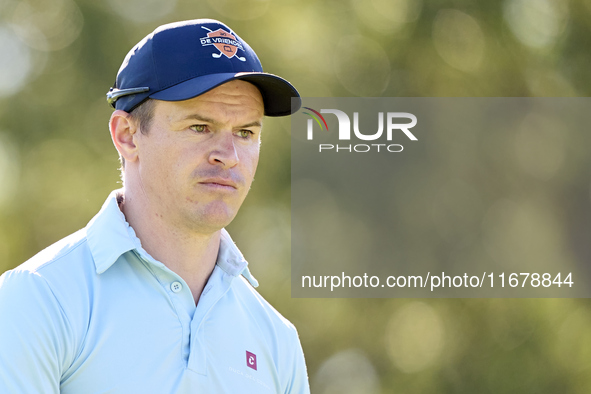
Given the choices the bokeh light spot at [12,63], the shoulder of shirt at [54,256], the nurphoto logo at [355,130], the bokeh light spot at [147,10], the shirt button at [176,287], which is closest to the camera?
the shoulder of shirt at [54,256]

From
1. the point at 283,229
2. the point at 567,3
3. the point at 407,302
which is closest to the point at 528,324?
the point at 407,302

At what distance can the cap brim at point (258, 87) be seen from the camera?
1896mm

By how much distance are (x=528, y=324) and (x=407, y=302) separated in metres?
1.36

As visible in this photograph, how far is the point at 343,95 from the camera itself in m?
7.95

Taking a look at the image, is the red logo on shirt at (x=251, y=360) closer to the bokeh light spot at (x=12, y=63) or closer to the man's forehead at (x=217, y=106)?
the man's forehead at (x=217, y=106)

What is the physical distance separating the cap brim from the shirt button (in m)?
0.50

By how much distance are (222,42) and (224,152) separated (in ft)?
1.09

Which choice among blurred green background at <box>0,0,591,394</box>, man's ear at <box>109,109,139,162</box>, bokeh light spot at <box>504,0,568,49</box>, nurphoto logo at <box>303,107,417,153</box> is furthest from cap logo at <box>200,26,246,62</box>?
bokeh light spot at <box>504,0,568,49</box>

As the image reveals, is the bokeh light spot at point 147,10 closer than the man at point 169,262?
No

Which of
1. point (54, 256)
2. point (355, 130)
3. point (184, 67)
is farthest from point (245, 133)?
point (355, 130)

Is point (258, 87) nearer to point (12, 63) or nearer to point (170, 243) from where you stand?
point (170, 243)

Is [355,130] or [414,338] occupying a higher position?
[355,130]

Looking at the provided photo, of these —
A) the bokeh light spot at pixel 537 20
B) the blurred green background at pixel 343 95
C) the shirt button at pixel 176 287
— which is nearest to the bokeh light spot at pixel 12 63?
the blurred green background at pixel 343 95

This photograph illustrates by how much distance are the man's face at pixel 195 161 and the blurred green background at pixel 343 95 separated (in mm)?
5675
